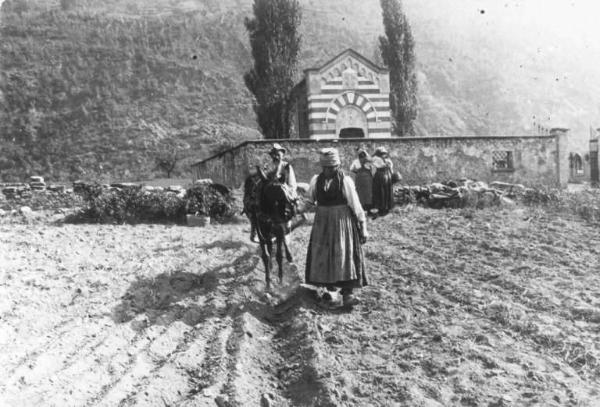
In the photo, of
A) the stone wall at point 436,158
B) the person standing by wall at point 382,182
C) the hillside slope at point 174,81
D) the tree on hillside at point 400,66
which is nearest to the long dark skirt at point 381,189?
the person standing by wall at point 382,182

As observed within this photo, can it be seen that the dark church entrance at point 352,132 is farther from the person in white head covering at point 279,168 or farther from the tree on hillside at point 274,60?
the person in white head covering at point 279,168

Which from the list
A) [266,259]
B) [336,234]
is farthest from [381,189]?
[336,234]

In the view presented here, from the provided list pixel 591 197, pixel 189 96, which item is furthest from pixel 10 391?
pixel 189 96

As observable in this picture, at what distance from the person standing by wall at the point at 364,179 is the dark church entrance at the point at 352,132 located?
11999 millimetres

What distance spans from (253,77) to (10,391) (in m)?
20.9

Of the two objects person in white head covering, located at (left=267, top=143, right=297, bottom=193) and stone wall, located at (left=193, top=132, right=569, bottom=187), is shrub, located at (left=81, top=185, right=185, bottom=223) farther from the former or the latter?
person in white head covering, located at (left=267, top=143, right=297, bottom=193)

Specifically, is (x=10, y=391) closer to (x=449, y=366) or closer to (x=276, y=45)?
(x=449, y=366)

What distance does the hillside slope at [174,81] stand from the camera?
123ft

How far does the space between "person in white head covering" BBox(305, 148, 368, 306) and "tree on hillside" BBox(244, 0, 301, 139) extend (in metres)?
16.5

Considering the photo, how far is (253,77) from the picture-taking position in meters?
23.6

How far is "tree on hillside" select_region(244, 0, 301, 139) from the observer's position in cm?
2284

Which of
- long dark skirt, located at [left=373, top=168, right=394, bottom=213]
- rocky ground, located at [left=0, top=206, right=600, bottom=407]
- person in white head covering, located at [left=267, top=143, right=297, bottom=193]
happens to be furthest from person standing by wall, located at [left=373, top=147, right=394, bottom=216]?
person in white head covering, located at [left=267, top=143, right=297, bottom=193]

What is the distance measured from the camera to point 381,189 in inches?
420

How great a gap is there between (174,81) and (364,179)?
37.6 metres
